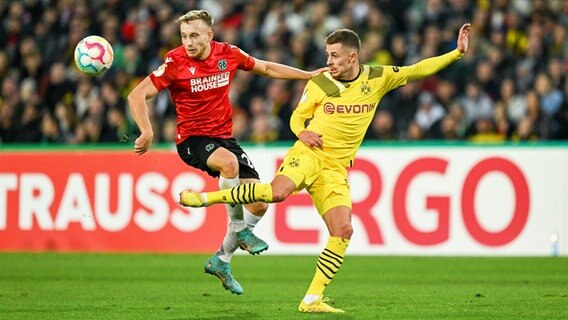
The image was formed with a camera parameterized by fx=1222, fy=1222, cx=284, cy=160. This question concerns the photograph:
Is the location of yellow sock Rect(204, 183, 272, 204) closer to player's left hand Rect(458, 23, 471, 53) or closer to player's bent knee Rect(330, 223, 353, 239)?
player's bent knee Rect(330, 223, 353, 239)

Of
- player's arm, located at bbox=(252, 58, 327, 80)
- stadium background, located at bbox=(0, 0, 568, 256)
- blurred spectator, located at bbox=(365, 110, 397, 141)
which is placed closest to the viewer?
player's arm, located at bbox=(252, 58, 327, 80)

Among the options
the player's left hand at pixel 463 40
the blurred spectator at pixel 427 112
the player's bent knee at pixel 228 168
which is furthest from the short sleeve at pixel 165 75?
the blurred spectator at pixel 427 112

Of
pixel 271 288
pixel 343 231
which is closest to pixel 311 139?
pixel 343 231

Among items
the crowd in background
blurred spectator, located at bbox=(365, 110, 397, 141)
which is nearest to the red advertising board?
the crowd in background

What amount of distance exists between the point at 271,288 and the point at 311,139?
2959mm

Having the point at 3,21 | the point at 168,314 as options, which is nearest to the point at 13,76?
the point at 3,21

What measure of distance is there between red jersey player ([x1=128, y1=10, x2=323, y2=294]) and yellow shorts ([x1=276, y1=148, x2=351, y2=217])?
80 centimetres

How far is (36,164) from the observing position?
56.2ft

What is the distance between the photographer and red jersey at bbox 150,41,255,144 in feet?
34.6

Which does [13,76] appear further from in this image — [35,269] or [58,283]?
[58,283]

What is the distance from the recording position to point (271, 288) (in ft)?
40.3

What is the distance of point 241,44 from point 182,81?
9289 millimetres

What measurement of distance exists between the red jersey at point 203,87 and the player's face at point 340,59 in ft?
4.30

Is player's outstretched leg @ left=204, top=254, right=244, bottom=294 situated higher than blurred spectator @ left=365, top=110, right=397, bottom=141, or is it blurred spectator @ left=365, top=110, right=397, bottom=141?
blurred spectator @ left=365, top=110, right=397, bottom=141
